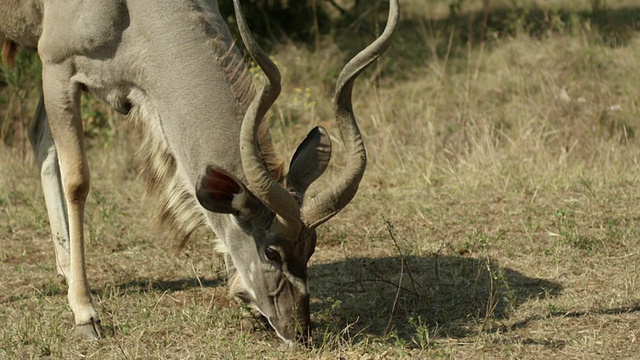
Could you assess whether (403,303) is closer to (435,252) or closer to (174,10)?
(435,252)

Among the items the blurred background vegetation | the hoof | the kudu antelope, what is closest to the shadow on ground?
the kudu antelope

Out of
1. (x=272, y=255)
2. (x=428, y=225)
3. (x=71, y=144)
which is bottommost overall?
(x=428, y=225)

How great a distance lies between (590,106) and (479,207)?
275 centimetres

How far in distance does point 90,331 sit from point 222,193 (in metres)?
1.24

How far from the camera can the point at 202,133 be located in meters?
5.08

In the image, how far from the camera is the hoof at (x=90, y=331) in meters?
5.37

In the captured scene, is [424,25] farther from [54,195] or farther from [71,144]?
[71,144]

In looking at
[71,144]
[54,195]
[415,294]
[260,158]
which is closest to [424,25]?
[54,195]

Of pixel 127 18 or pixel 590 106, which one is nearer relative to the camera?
pixel 127 18

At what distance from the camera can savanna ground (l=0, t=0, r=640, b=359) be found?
17.3 feet

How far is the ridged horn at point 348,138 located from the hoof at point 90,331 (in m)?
1.43

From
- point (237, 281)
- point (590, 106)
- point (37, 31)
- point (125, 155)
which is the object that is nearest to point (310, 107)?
point (125, 155)

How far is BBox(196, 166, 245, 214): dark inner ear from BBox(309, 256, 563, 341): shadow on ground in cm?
87

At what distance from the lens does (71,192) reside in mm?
5668
